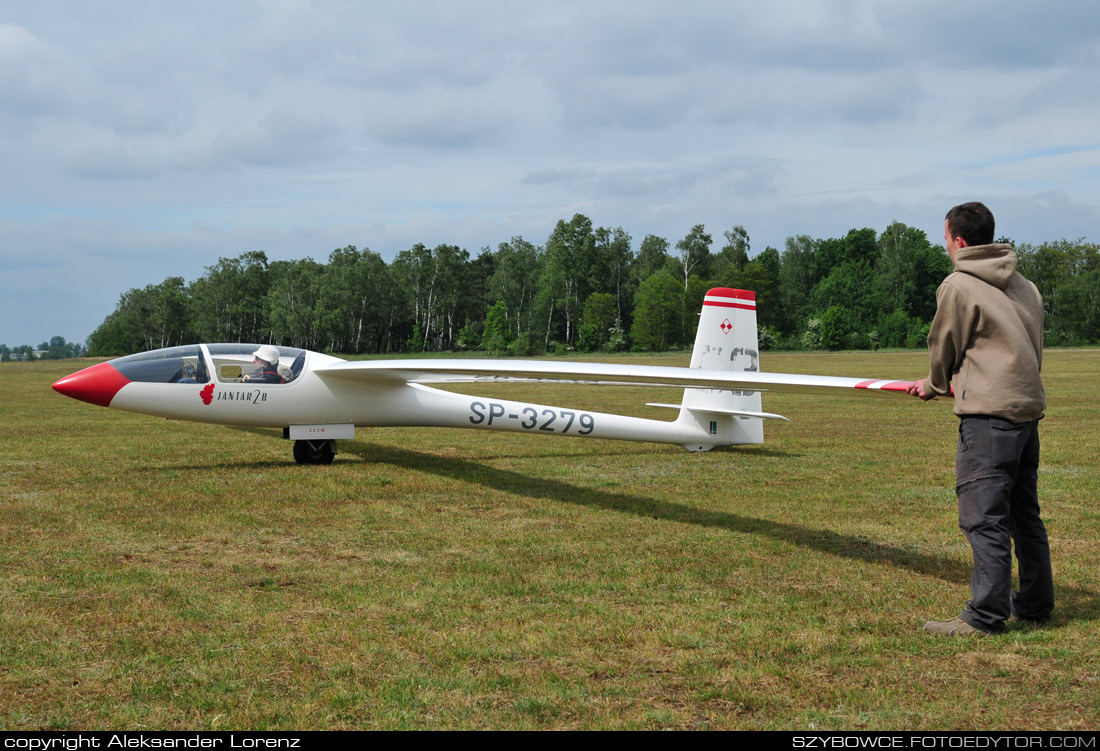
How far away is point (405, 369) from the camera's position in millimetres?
10906

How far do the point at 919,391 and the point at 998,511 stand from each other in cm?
85

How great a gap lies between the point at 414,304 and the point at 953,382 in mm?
89736

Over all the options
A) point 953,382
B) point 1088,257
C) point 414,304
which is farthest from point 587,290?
point 953,382

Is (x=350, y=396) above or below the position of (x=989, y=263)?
below

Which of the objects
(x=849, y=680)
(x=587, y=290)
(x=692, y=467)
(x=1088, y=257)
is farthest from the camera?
(x=1088, y=257)

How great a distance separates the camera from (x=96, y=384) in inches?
428

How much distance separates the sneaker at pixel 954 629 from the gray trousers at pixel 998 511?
0.03 meters

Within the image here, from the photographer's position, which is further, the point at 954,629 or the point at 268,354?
the point at 268,354

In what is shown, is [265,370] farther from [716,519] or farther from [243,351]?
[716,519]

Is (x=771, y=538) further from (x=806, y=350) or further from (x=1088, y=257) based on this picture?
(x=1088, y=257)

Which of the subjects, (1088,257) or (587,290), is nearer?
(587,290)

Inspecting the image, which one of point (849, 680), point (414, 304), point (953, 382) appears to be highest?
point (414, 304)

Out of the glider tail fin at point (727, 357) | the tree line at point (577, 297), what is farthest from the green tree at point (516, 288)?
the glider tail fin at point (727, 357)

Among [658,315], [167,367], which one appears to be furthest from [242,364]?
[658,315]
